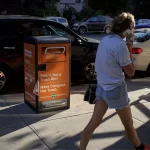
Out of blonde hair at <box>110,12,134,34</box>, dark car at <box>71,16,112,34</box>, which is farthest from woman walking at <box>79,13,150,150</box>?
dark car at <box>71,16,112,34</box>

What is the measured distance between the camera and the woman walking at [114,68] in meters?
3.06

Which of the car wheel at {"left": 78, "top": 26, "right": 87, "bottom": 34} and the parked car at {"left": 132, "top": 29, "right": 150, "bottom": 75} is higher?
the parked car at {"left": 132, "top": 29, "right": 150, "bottom": 75}

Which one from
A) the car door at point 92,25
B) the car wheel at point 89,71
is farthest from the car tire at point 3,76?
the car door at point 92,25

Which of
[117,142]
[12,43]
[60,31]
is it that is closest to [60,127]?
[117,142]

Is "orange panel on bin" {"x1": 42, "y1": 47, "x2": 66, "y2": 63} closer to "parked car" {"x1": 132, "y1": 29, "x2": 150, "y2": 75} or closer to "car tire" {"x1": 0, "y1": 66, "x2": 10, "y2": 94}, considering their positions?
"car tire" {"x1": 0, "y1": 66, "x2": 10, "y2": 94}

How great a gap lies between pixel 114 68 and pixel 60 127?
172 cm

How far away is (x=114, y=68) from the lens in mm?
3146

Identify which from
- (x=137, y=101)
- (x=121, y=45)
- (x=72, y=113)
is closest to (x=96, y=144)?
(x=72, y=113)

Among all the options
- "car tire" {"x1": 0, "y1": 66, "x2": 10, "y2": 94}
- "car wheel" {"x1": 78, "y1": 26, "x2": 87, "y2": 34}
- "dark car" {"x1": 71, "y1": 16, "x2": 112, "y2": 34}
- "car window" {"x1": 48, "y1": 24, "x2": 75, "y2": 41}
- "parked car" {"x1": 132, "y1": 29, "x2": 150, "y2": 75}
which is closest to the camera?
"car tire" {"x1": 0, "y1": 66, "x2": 10, "y2": 94}

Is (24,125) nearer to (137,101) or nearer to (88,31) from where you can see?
(137,101)

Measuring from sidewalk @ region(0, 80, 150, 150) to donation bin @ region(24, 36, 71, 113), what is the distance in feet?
0.69

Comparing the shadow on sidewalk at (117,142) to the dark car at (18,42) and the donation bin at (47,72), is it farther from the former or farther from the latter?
the dark car at (18,42)

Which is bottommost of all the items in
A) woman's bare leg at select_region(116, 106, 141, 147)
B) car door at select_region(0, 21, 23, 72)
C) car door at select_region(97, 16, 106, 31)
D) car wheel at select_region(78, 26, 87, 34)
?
car wheel at select_region(78, 26, 87, 34)

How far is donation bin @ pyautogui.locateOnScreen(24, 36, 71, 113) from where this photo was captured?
484cm
